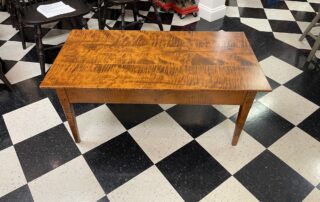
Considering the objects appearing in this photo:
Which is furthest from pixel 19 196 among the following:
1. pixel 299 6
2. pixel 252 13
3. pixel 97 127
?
pixel 299 6

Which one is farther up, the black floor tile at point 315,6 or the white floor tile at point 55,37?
the black floor tile at point 315,6

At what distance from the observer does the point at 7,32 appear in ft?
8.29

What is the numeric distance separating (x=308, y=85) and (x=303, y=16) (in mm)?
1387

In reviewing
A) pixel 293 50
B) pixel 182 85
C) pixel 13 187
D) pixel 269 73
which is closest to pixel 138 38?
pixel 182 85

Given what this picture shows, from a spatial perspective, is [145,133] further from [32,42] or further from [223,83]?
[32,42]

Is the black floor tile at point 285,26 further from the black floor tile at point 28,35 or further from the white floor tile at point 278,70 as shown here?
Result: the black floor tile at point 28,35

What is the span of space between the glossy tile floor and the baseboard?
3.38ft

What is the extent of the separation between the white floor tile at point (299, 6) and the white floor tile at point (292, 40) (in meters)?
0.73

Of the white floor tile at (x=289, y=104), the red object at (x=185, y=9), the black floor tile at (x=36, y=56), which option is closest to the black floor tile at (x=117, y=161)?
the white floor tile at (x=289, y=104)

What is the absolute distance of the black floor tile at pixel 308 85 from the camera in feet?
6.18

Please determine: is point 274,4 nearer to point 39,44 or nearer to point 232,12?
point 232,12

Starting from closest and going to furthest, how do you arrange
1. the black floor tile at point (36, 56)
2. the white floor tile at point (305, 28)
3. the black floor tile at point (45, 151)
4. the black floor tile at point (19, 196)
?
the black floor tile at point (19, 196) < the black floor tile at point (45, 151) < the black floor tile at point (36, 56) < the white floor tile at point (305, 28)

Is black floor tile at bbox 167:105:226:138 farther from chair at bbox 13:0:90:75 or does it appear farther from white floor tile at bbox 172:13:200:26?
white floor tile at bbox 172:13:200:26

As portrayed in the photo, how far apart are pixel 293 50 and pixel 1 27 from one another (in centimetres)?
305
